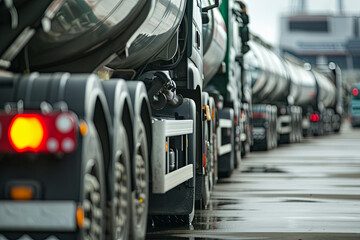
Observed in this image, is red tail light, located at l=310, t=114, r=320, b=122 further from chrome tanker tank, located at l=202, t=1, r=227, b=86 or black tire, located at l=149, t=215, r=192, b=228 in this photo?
black tire, located at l=149, t=215, r=192, b=228

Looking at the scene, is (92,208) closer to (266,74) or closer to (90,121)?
(90,121)

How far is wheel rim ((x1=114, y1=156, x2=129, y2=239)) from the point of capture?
6.82 m

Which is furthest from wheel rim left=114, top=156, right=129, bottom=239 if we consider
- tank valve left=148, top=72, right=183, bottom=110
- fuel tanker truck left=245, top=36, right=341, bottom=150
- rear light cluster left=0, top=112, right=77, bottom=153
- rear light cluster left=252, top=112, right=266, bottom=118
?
rear light cluster left=252, top=112, right=266, bottom=118

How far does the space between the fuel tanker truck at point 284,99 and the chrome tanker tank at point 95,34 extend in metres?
18.7

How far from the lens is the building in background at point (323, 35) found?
159m

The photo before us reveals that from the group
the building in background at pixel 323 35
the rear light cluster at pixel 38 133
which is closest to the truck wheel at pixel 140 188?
the rear light cluster at pixel 38 133

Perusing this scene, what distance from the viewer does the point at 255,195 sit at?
15.3 m

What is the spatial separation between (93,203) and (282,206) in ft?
24.8

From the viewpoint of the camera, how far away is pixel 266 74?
111 ft

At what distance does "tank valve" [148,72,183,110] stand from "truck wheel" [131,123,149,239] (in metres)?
2.40

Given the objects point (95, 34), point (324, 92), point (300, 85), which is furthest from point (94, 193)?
point (324, 92)

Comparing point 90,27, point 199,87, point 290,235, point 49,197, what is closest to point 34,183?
point 49,197

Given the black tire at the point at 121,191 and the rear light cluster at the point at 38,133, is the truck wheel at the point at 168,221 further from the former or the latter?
the rear light cluster at the point at 38,133

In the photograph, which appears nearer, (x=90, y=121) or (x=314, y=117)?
(x=90, y=121)
